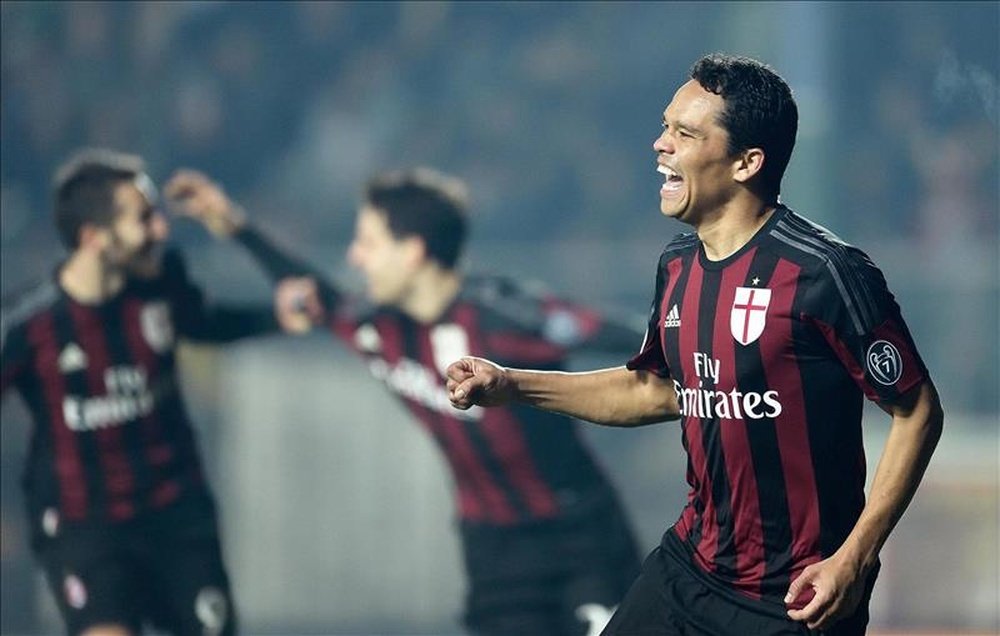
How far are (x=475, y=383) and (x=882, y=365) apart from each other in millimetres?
809

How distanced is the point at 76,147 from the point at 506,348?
178 centimetres

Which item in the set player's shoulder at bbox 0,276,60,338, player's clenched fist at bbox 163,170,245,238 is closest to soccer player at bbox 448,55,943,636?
player's clenched fist at bbox 163,170,245,238

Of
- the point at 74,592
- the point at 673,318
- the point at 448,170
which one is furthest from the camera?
the point at 448,170

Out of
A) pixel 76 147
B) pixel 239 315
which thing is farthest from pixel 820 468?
pixel 76 147

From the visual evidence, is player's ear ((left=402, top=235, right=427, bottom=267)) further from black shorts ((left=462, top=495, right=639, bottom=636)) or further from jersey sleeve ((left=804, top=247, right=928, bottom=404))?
jersey sleeve ((left=804, top=247, right=928, bottom=404))

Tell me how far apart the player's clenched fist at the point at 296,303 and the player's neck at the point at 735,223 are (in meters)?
3.11

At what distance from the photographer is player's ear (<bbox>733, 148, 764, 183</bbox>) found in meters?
3.64

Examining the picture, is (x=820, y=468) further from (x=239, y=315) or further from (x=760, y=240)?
(x=239, y=315)

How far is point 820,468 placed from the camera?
356 centimetres

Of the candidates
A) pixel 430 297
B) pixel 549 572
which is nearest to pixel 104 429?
pixel 430 297

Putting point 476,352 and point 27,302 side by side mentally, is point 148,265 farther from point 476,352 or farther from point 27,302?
point 476,352

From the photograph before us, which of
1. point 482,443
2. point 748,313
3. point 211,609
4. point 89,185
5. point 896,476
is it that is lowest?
point 211,609

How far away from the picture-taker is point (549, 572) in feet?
21.0

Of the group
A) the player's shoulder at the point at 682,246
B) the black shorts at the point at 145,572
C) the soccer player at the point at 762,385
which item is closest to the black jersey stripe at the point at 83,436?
the black shorts at the point at 145,572
